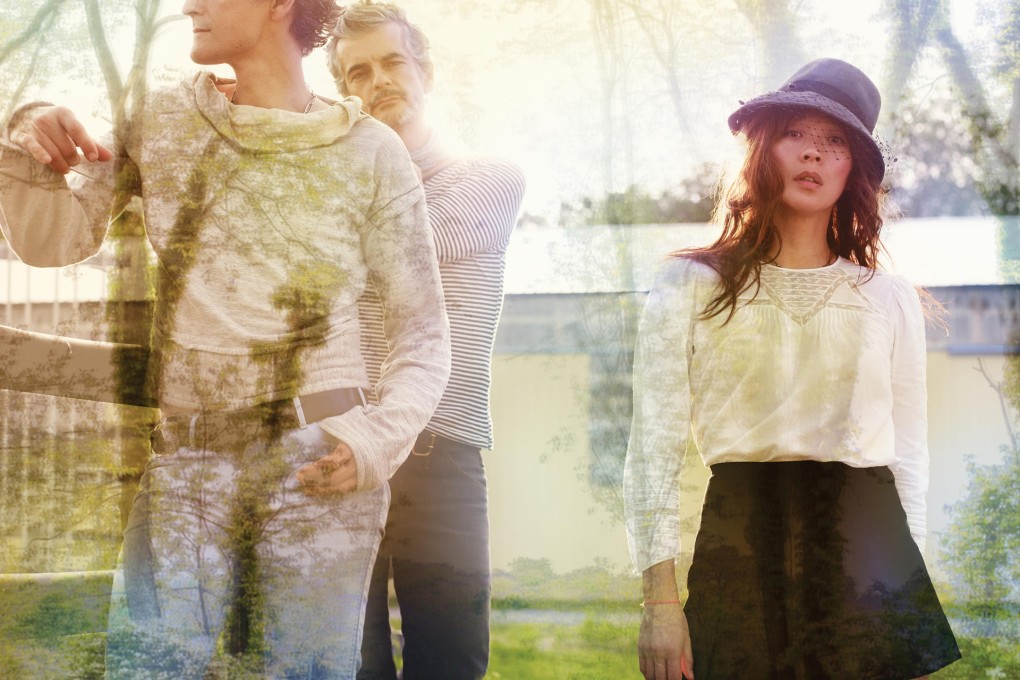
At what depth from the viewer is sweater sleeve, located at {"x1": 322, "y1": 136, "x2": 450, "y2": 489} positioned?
2.53 m

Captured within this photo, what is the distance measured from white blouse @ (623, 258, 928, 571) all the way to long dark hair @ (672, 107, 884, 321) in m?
0.03

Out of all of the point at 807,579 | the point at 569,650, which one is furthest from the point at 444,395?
the point at 807,579

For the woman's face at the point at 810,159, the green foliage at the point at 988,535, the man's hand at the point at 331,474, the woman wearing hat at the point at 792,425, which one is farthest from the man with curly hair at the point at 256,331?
the green foliage at the point at 988,535

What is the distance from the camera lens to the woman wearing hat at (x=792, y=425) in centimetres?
267

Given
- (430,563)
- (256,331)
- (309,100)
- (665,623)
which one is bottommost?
(665,623)

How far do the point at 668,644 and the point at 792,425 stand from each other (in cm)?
59

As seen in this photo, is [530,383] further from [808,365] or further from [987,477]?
[987,477]

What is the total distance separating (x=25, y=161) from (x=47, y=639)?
1130mm

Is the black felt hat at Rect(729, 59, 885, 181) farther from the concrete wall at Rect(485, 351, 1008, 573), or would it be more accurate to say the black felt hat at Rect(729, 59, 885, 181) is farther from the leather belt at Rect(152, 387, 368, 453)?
the leather belt at Rect(152, 387, 368, 453)

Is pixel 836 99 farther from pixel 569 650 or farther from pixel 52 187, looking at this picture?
pixel 52 187

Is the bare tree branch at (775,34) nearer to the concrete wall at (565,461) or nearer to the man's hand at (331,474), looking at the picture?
the concrete wall at (565,461)

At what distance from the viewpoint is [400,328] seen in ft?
8.43

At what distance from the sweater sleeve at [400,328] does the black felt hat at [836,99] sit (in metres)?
0.88

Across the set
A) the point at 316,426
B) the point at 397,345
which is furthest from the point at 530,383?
the point at 316,426
